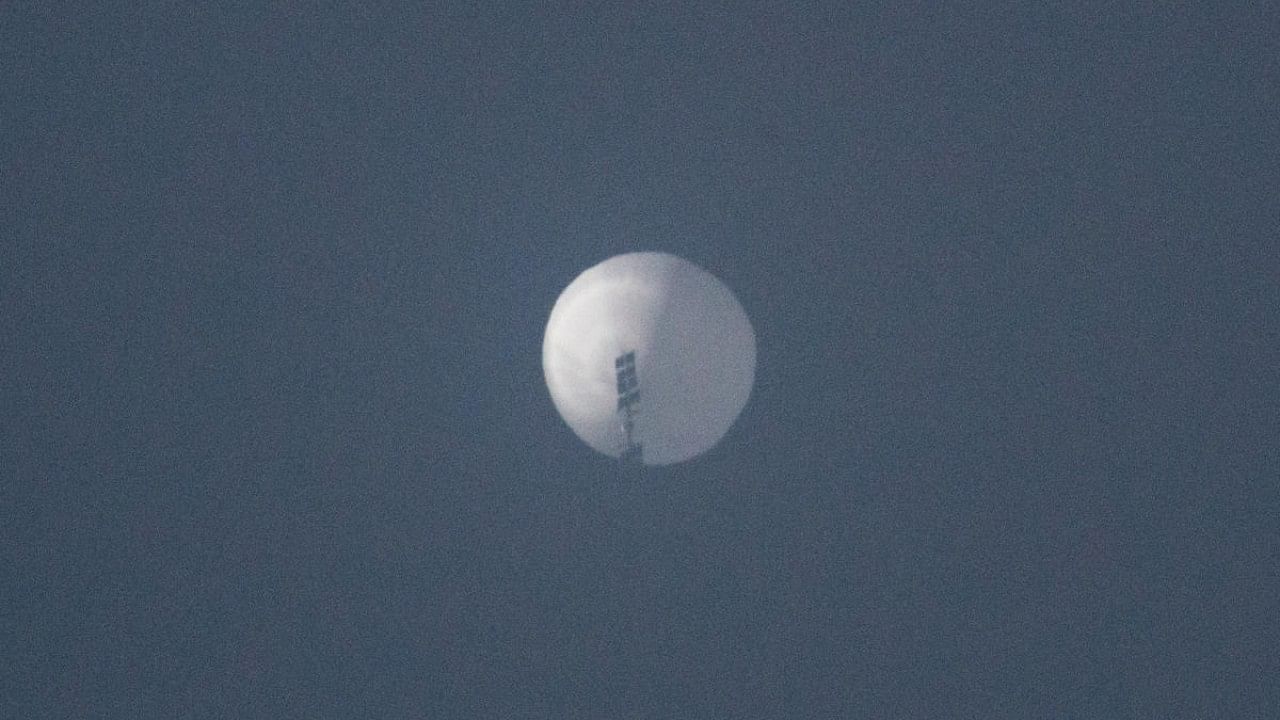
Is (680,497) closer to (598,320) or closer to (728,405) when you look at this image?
(728,405)

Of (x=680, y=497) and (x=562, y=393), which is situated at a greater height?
(x=562, y=393)

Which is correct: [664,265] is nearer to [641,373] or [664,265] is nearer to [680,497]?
[641,373]

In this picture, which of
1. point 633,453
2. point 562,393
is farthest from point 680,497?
point 562,393

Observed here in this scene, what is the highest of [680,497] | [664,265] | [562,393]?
[664,265]
